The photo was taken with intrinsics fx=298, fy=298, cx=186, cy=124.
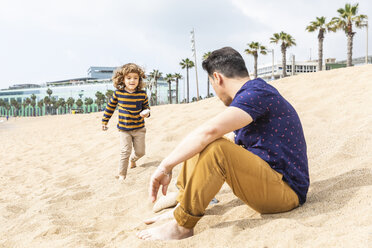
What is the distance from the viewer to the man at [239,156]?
1.77m

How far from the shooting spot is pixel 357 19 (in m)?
23.7

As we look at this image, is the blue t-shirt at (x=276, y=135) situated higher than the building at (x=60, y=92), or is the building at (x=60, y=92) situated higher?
the building at (x=60, y=92)

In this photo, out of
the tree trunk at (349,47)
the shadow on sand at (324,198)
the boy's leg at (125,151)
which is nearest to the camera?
the shadow on sand at (324,198)

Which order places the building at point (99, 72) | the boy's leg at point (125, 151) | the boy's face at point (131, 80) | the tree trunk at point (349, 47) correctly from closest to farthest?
the boy's leg at point (125, 151) < the boy's face at point (131, 80) < the tree trunk at point (349, 47) < the building at point (99, 72)

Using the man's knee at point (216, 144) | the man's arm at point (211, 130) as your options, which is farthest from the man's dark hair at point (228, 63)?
the man's knee at point (216, 144)

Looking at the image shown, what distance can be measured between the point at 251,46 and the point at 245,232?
3729 centimetres

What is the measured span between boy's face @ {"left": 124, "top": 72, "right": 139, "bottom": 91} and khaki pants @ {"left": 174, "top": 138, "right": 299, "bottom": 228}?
2.88 metres

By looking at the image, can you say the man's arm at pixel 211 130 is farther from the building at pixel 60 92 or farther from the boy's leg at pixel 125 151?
the building at pixel 60 92

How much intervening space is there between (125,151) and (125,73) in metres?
1.19

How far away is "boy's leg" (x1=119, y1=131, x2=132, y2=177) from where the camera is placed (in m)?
4.45

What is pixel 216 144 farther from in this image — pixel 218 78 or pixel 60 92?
pixel 60 92

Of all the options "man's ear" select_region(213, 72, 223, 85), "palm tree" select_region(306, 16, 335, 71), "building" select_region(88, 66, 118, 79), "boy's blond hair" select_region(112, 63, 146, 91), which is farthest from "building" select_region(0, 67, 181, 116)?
"man's ear" select_region(213, 72, 223, 85)

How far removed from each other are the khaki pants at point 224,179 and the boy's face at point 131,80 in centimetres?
288

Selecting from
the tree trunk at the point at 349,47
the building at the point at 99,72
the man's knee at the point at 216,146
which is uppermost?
the building at the point at 99,72
